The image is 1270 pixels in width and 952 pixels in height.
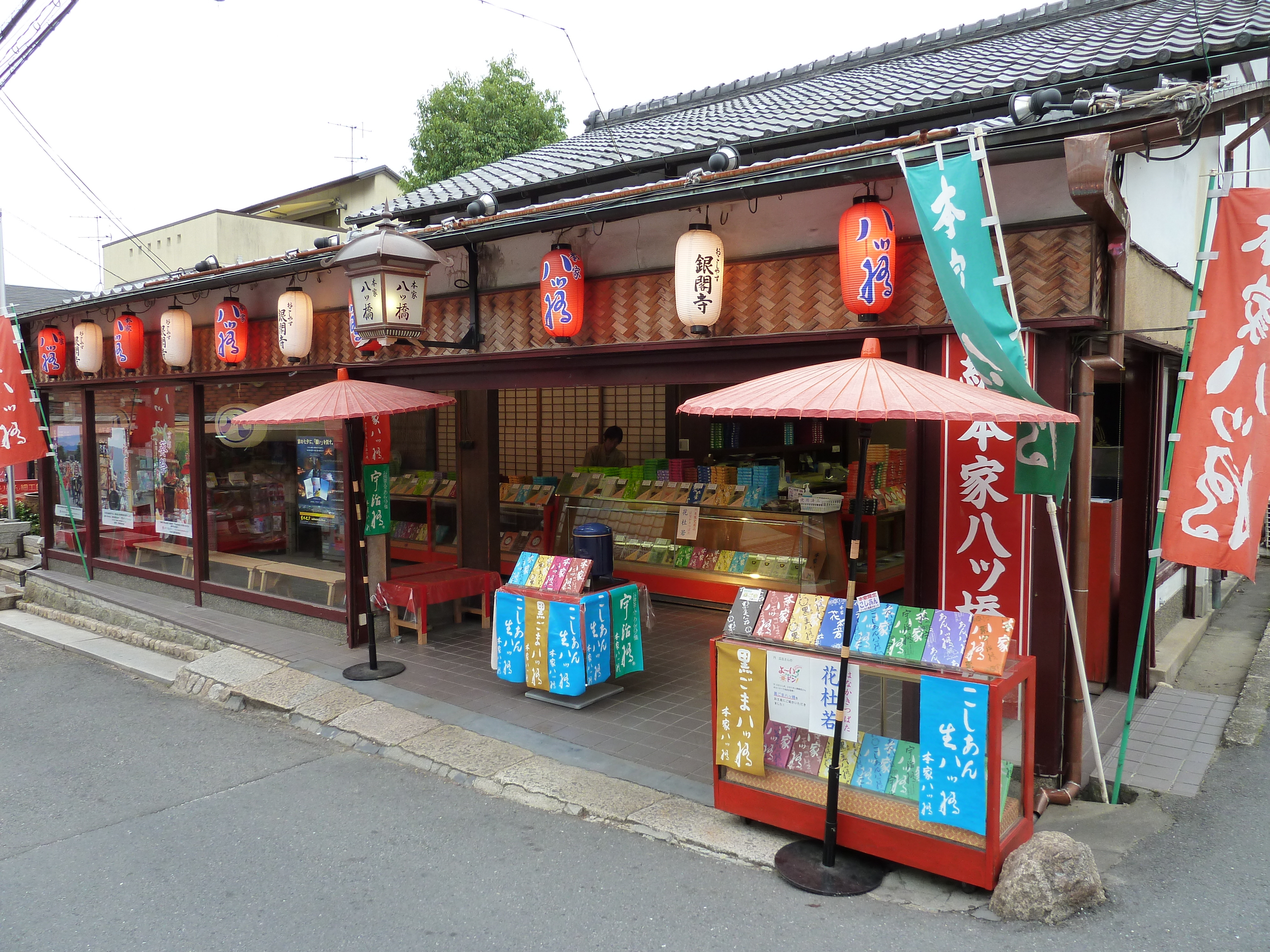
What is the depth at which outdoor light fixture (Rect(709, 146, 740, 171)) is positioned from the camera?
6.30m

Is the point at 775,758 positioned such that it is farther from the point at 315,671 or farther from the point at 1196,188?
the point at 1196,188

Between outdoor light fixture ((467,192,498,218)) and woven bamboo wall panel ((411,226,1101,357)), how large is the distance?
33.6 inches

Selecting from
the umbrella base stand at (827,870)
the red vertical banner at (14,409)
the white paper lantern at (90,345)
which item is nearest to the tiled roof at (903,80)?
the umbrella base stand at (827,870)

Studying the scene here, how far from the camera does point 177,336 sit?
37.8 feet

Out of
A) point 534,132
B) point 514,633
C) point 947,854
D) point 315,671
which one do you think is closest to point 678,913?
point 947,854

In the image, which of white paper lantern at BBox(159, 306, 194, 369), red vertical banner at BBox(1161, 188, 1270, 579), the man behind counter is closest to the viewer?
red vertical banner at BBox(1161, 188, 1270, 579)

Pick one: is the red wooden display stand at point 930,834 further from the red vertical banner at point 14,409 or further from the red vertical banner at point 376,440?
→ the red vertical banner at point 14,409

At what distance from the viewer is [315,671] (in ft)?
29.2

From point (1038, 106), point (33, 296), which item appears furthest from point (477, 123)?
point (1038, 106)

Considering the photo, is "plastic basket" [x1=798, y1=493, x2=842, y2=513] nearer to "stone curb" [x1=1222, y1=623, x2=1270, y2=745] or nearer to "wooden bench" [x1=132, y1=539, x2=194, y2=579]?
"stone curb" [x1=1222, y1=623, x2=1270, y2=745]

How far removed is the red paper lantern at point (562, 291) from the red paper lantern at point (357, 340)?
6.50ft

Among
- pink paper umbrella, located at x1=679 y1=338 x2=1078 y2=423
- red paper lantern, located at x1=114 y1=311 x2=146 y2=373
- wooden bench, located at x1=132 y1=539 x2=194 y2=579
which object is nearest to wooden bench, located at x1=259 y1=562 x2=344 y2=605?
wooden bench, located at x1=132 y1=539 x2=194 y2=579

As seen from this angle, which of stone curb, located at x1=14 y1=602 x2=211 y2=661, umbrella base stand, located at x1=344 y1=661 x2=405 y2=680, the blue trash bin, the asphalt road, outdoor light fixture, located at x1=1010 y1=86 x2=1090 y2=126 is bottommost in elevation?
stone curb, located at x1=14 y1=602 x2=211 y2=661

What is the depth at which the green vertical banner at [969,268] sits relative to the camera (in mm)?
4730
